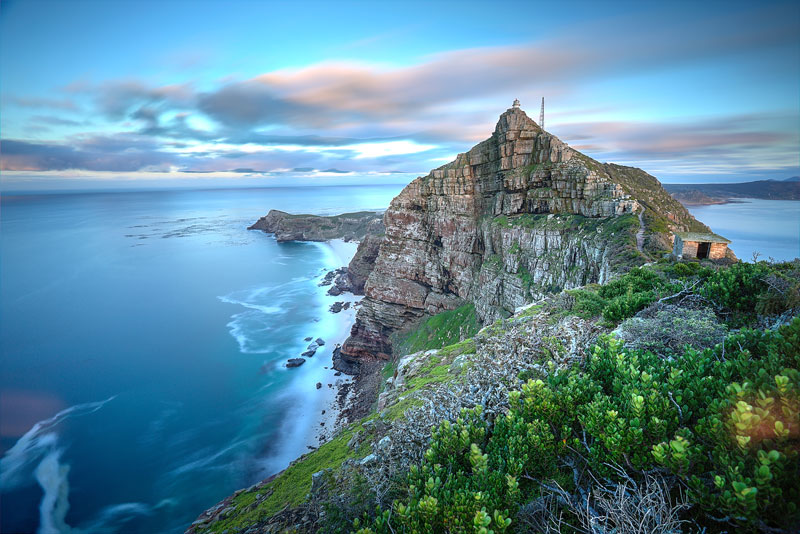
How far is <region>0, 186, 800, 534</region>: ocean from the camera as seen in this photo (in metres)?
28.3

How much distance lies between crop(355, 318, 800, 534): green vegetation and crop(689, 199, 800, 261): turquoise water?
30768 mm

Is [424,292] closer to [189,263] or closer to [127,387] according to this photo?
[127,387]

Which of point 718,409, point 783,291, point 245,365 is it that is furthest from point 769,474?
point 245,365

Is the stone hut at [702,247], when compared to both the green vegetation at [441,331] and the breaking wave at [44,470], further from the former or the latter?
the breaking wave at [44,470]

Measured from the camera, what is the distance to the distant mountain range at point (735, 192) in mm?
52125

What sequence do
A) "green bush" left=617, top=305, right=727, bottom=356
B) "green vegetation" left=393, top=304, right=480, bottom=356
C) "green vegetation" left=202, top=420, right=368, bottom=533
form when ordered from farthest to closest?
"green vegetation" left=393, top=304, right=480, bottom=356 < "green vegetation" left=202, top=420, right=368, bottom=533 < "green bush" left=617, top=305, right=727, bottom=356

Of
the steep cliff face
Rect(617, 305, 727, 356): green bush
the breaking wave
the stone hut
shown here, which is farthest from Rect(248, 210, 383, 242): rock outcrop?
Rect(617, 305, 727, 356): green bush

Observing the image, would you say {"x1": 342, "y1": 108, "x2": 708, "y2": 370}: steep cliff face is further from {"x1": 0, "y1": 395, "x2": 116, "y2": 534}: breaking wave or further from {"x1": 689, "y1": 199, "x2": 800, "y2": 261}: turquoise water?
{"x1": 0, "y1": 395, "x2": 116, "y2": 534}: breaking wave

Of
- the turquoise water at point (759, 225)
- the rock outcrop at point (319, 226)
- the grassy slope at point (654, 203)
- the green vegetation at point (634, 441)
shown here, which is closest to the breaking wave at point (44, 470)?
the green vegetation at point (634, 441)

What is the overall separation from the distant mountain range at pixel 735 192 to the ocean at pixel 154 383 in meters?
2.64

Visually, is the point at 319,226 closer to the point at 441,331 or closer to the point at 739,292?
the point at 441,331

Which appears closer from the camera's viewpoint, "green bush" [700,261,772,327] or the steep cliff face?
"green bush" [700,261,772,327]

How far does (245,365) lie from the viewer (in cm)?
4628

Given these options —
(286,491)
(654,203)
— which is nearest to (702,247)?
(286,491)
